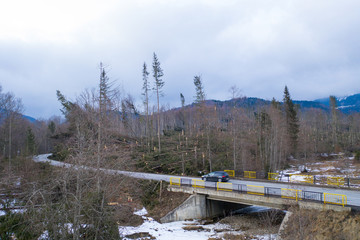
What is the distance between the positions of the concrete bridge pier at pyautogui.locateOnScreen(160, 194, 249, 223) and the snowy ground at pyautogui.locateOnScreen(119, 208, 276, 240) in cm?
64

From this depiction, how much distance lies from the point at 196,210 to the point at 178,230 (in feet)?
12.7

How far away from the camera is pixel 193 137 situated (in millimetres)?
45250

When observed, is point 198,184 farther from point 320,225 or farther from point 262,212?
point 320,225

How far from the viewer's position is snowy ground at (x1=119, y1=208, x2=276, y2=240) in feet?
54.2

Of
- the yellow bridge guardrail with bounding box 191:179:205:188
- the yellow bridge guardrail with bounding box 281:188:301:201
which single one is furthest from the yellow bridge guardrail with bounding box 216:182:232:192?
the yellow bridge guardrail with bounding box 281:188:301:201

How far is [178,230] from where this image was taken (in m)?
18.3

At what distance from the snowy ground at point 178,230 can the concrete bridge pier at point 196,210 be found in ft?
2.09

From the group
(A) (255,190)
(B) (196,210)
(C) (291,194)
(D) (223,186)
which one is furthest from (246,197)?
(B) (196,210)

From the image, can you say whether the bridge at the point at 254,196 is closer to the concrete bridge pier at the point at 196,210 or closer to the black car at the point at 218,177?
the concrete bridge pier at the point at 196,210

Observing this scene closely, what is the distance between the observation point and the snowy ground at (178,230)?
16.5 metres

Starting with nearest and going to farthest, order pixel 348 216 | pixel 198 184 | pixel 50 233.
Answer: pixel 50 233 < pixel 348 216 < pixel 198 184

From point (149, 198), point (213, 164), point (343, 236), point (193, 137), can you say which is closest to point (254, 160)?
point (213, 164)

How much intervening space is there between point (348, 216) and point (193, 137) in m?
32.7

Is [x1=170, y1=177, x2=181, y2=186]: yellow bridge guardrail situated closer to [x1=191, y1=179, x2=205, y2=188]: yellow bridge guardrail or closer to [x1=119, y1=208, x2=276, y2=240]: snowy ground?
[x1=191, y1=179, x2=205, y2=188]: yellow bridge guardrail
